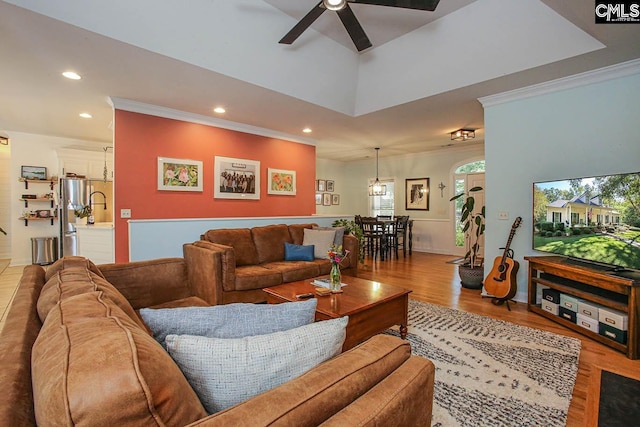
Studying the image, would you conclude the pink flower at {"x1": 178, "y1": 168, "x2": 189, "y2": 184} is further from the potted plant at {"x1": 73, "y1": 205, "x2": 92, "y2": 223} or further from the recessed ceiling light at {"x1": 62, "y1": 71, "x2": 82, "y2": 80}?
the potted plant at {"x1": 73, "y1": 205, "x2": 92, "y2": 223}

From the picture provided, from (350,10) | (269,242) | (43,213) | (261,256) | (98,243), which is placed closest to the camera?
(350,10)

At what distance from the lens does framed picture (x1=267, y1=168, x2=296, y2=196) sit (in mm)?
5480

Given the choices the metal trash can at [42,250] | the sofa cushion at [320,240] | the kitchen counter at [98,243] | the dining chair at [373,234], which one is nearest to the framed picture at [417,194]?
the dining chair at [373,234]

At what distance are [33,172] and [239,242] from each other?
203 inches

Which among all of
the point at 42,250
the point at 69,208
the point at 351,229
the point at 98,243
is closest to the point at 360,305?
the point at 351,229

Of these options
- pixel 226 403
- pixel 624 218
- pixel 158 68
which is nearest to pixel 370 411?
pixel 226 403

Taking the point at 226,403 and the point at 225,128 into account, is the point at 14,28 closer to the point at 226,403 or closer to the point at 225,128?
the point at 225,128

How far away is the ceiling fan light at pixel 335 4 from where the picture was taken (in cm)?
234

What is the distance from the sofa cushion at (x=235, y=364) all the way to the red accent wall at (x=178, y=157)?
3864 mm

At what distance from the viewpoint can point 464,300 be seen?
3.81 metres

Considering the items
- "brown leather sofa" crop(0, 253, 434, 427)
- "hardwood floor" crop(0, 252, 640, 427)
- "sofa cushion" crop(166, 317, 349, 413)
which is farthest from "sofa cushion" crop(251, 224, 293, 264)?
"sofa cushion" crop(166, 317, 349, 413)

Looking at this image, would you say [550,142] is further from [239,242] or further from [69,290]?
[69,290]

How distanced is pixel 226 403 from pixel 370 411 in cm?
37

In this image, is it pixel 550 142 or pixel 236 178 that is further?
pixel 236 178
